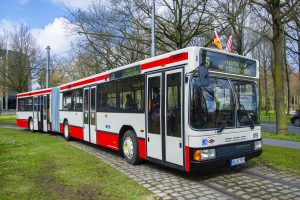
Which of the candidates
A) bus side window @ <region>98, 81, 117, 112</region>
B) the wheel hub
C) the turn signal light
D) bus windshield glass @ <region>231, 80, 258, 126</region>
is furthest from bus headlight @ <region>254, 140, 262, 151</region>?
bus side window @ <region>98, 81, 117, 112</region>

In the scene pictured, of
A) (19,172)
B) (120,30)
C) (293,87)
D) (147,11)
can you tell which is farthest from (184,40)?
(293,87)

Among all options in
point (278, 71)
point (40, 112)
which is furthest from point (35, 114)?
point (278, 71)

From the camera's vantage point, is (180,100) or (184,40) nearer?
(180,100)

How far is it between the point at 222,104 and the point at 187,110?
0.92 metres

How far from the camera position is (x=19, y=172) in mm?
8195

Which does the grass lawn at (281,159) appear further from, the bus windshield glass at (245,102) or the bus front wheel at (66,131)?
the bus front wheel at (66,131)

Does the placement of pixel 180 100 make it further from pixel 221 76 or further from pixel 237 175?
pixel 237 175

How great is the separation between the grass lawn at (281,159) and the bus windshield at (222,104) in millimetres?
1524

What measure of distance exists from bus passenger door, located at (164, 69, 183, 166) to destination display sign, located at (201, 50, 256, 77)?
652 millimetres

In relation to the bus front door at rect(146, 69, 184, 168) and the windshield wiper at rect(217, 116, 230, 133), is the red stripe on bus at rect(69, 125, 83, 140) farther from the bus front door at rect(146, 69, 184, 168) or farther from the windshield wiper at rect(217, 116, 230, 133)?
the windshield wiper at rect(217, 116, 230, 133)

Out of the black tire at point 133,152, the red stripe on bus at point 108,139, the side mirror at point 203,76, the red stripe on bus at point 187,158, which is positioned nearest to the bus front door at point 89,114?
the red stripe on bus at point 108,139

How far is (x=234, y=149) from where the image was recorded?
25.0 feet

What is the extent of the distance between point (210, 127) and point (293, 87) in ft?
212

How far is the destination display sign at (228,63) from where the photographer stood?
24.4ft
